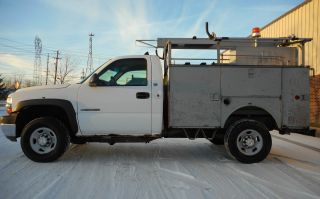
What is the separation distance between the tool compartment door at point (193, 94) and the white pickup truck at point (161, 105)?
2cm

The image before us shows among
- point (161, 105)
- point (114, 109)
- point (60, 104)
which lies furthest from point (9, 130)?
point (161, 105)

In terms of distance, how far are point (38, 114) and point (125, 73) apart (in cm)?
195

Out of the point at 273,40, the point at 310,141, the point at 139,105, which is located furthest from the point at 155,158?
the point at 310,141

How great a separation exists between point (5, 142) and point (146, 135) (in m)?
4.49

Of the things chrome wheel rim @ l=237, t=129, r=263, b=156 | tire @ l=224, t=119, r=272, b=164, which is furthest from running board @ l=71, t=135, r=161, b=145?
chrome wheel rim @ l=237, t=129, r=263, b=156

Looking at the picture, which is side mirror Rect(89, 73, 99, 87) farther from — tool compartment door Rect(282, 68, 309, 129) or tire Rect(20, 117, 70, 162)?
tool compartment door Rect(282, 68, 309, 129)

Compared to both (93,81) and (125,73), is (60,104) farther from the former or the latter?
(125,73)

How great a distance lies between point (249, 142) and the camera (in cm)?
738

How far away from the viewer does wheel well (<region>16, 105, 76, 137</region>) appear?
A: 7.32 m

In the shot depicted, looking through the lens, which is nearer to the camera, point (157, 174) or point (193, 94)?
point (157, 174)

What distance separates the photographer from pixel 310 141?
1062 cm

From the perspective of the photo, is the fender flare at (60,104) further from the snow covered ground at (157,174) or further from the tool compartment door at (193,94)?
the tool compartment door at (193,94)

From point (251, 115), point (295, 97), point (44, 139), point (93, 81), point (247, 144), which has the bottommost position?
point (247, 144)

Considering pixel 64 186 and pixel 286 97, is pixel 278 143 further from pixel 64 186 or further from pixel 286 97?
pixel 64 186
